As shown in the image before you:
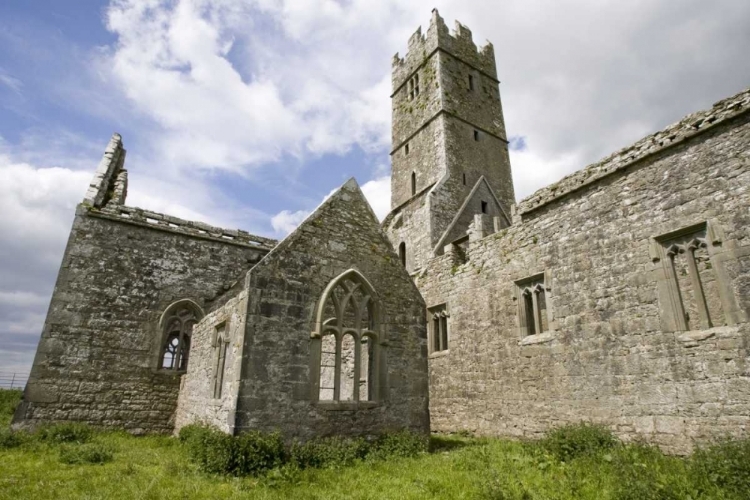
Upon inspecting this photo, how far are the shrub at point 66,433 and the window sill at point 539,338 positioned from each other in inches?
443

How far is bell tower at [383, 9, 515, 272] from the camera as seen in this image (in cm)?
2312

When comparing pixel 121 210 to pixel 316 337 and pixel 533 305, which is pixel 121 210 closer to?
pixel 316 337

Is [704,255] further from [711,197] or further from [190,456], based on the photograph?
[190,456]

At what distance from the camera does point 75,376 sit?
12070 millimetres

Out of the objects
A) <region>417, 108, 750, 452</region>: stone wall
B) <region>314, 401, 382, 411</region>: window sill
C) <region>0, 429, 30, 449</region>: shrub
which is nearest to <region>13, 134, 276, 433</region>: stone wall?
<region>0, 429, 30, 449</region>: shrub

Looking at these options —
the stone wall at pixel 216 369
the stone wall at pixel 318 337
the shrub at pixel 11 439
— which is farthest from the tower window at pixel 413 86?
the shrub at pixel 11 439

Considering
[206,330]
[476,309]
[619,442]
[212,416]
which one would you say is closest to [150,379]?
[206,330]

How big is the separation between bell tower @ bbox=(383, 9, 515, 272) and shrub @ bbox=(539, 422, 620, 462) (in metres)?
13.3

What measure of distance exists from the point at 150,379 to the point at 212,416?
579 centimetres

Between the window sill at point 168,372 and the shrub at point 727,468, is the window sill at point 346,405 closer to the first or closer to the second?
the shrub at point 727,468

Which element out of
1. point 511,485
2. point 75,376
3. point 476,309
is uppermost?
point 476,309

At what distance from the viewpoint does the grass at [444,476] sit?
549cm

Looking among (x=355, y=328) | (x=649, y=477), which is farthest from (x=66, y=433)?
(x=649, y=477)

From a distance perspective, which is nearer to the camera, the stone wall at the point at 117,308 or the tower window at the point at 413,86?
the stone wall at the point at 117,308
